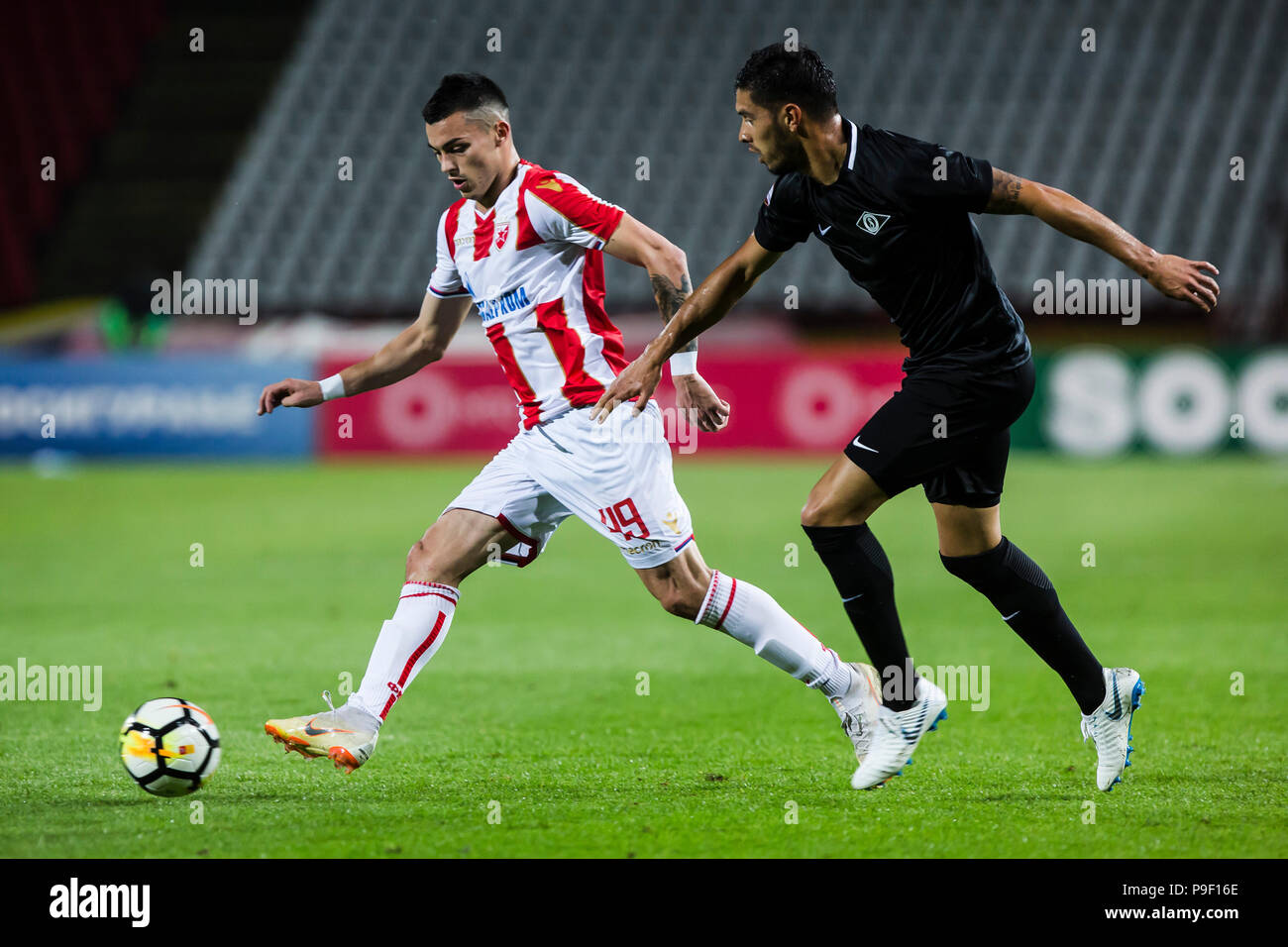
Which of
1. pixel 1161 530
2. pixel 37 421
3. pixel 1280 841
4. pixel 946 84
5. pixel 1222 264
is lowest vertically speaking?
pixel 1280 841

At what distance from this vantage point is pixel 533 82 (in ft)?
80.6

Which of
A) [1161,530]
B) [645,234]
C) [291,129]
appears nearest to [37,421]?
[291,129]

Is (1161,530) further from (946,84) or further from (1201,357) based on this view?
(946,84)

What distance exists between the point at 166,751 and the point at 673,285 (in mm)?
2171

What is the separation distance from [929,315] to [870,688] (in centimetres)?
129

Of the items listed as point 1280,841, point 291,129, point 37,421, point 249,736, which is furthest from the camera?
point 291,129

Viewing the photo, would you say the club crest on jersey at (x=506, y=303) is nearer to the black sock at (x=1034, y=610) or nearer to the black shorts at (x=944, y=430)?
the black shorts at (x=944, y=430)

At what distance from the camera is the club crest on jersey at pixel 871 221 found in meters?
4.31

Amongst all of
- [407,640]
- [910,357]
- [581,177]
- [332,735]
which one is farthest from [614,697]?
[581,177]

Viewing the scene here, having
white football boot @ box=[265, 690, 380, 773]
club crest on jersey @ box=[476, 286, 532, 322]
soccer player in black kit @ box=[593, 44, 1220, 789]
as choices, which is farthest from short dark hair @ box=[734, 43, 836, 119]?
white football boot @ box=[265, 690, 380, 773]

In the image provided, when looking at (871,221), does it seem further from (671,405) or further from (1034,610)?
(671,405)

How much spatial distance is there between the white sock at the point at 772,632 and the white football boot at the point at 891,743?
0.78ft

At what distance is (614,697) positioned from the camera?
247 inches

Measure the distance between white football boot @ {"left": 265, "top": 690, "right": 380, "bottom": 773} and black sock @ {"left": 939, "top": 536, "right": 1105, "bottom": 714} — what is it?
1.93 m
